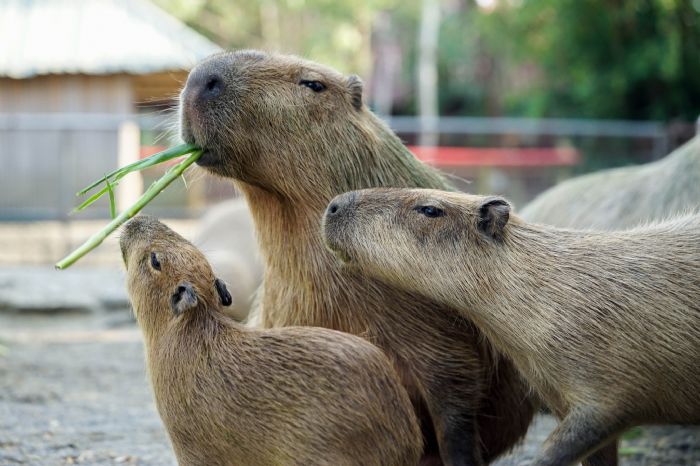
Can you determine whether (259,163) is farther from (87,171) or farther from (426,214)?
(87,171)

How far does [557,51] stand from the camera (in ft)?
54.6

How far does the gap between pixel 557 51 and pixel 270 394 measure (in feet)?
46.8

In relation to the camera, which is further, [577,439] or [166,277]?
[166,277]

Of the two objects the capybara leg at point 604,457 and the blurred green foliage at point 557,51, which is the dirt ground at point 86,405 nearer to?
the capybara leg at point 604,457

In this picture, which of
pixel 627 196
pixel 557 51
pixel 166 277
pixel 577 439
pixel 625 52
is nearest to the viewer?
pixel 577 439

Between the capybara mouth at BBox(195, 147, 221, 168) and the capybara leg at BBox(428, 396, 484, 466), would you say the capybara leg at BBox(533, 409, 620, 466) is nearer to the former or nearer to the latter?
the capybara leg at BBox(428, 396, 484, 466)

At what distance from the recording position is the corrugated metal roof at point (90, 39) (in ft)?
52.5

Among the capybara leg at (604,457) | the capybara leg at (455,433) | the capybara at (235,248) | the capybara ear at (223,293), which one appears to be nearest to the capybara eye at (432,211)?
the capybara leg at (455,433)

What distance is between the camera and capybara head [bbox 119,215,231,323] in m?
3.63

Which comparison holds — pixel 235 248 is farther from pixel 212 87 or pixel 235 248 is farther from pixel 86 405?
pixel 212 87

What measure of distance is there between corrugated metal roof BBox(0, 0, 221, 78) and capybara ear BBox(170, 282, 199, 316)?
12255 mm

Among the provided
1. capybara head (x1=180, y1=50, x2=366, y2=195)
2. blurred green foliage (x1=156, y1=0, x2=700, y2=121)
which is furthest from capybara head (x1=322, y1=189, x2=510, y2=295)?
blurred green foliage (x1=156, y1=0, x2=700, y2=121)

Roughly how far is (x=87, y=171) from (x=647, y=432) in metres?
10.9

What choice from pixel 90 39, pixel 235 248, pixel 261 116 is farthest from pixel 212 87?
pixel 90 39
